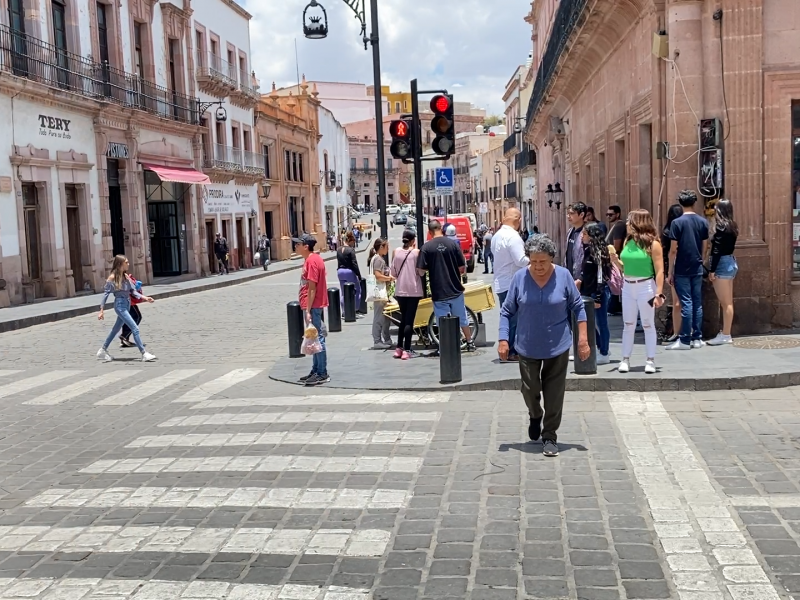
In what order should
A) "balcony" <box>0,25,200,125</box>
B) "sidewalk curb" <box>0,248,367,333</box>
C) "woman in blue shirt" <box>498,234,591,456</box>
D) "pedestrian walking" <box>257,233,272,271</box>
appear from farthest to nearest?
"pedestrian walking" <box>257,233,272,271</box> → "balcony" <box>0,25,200,125</box> → "sidewalk curb" <box>0,248,367,333</box> → "woman in blue shirt" <box>498,234,591,456</box>

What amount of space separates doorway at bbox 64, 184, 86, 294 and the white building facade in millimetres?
36673

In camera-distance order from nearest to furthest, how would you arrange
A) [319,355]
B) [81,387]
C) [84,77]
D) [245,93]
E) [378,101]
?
[319,355] < [81,387] < [378,101] < [84,77] < [245,93]

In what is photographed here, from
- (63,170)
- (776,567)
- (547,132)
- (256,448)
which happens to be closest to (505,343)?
(256,448)

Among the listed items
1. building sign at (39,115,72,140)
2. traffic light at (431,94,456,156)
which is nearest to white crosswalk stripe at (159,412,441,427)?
traffic light at (431,94,456,156)

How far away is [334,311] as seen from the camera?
15.3 meters

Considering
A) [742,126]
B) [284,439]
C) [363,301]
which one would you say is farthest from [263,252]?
[284,439]

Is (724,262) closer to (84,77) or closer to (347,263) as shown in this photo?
(347,263)

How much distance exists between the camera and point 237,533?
543cm

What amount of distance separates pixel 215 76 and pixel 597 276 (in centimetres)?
3265

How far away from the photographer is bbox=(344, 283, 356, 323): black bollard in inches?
662

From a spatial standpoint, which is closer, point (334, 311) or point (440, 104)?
point (440, 104)

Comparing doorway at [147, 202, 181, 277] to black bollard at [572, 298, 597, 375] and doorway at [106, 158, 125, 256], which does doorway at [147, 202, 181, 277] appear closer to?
doorway at [106, 158, 125, 256]

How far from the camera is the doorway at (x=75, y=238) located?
27.6m

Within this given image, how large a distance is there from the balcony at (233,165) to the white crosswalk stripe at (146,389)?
1120 inches
